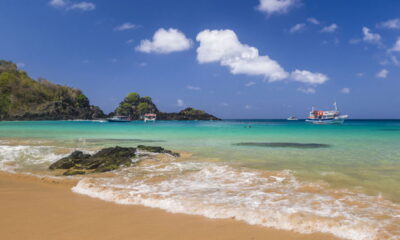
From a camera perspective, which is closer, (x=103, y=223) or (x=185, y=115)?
(x=103, y=223)

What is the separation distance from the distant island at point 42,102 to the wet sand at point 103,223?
143 meters

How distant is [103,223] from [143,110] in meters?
181

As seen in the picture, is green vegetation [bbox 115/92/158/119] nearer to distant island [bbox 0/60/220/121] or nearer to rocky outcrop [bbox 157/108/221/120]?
distant island [bbox 0/60/220/121]

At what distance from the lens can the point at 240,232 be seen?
12.8 feet

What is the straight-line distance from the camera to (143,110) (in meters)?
181

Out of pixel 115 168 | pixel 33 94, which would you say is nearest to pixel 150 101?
pixel 33 94

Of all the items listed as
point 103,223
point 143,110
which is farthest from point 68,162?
point 143,110

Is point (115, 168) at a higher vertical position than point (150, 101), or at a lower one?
lower

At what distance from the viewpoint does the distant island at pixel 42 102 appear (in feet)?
409

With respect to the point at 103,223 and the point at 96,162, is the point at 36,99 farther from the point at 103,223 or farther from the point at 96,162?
the point at 103,223

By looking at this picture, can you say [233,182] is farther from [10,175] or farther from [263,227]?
[10,175]

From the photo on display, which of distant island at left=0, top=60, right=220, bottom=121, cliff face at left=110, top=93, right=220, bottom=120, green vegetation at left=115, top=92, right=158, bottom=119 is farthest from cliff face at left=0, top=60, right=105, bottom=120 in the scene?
cliff face at left=110, top=93, right=220, bottom=120

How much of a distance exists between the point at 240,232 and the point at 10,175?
7.94 m

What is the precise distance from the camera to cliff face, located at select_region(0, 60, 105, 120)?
124438 mm
